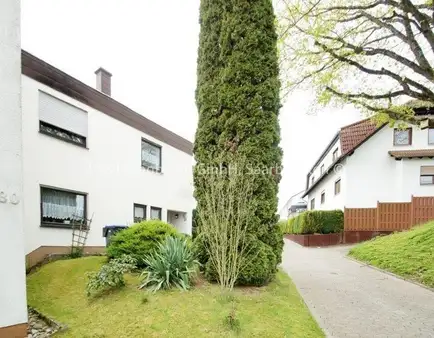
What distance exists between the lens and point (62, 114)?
9641 mm

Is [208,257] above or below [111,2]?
below

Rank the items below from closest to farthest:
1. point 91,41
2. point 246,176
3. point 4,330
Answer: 1. point 4,330
2. point 246,176
3. point 91,41

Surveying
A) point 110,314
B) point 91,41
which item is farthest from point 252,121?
point 91,41

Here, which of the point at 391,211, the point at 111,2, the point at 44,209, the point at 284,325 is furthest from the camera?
the point at 391,211

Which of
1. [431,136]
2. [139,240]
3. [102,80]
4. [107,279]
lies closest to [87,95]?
[102,80]

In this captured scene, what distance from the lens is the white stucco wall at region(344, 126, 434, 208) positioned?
17.1 m

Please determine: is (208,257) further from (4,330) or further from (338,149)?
(338,149)

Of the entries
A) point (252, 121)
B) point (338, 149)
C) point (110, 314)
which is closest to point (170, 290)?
point (110, 314)

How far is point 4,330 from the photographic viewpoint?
400 cm

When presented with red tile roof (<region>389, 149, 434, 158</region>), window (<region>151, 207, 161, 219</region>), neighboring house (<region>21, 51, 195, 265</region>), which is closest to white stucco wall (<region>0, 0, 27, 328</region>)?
neighboring house (<region>21, 51, 195, 265</region>)

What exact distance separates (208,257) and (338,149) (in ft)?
56.8

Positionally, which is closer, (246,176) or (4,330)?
(4,330)

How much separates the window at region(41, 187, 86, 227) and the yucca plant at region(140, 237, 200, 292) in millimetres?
4900

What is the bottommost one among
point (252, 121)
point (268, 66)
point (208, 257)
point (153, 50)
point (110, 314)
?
point (110, 314)
